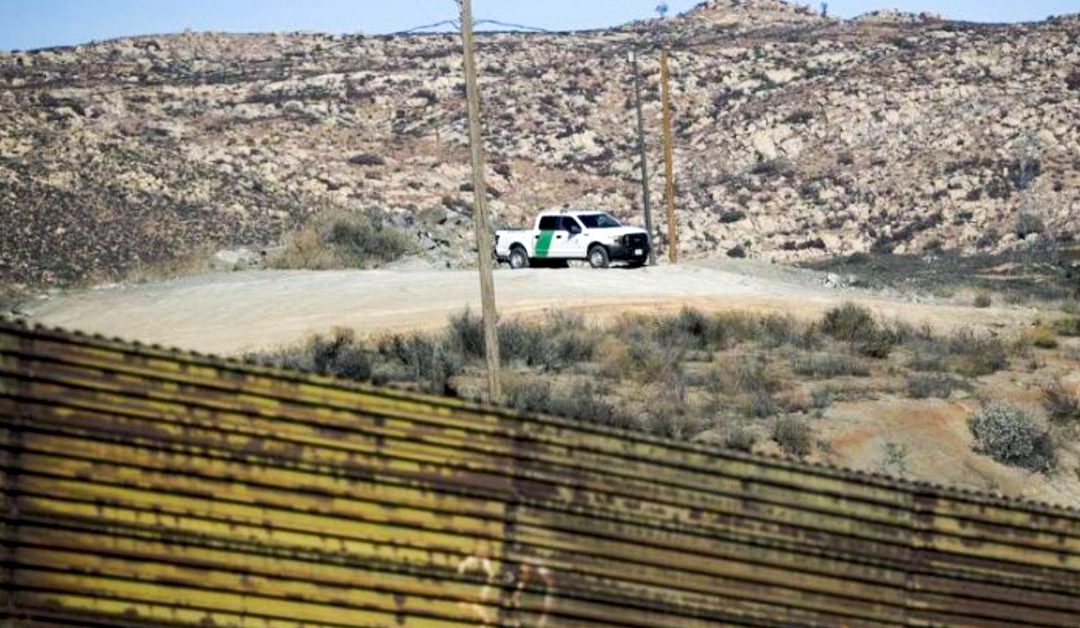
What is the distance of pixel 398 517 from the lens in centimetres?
920

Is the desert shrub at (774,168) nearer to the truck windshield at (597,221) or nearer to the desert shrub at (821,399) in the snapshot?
the truck windshield at (597,221)

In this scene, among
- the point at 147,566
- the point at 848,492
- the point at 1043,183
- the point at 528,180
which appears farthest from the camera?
the point at 528,180

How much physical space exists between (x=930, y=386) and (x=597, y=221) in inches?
851

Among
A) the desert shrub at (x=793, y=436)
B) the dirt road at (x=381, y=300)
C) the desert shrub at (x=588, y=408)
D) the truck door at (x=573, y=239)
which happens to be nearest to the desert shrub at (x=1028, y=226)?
the dirt road at (x=381, y=300)

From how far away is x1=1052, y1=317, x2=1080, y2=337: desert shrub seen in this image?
3491 cm

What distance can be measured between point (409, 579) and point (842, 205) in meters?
67.6

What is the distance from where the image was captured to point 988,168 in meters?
75.6

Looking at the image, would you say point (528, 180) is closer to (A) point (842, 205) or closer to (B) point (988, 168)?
(A) point (842, 205)

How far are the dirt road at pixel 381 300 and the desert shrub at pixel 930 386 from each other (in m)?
7.17

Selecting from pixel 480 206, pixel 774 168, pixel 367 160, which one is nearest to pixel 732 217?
pixel 774 168

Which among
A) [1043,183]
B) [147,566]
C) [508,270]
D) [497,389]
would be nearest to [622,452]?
[147,566]

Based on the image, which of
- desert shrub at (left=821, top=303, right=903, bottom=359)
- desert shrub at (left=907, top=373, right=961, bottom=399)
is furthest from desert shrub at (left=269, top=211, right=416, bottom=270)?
desert shrub at (left=907, top=373, right=961, bottom=399)

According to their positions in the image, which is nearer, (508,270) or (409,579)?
(409,579)

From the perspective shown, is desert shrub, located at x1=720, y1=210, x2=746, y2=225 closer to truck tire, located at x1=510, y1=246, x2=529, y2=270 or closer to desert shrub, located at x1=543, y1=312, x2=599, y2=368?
truck tire, located at x1=510, y1=246, x2=529, y2=270
